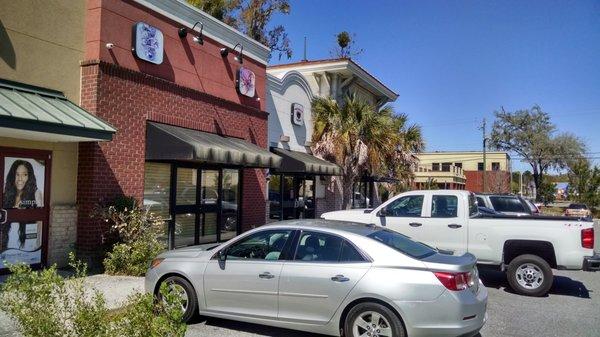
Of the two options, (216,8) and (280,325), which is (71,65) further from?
(216,8)

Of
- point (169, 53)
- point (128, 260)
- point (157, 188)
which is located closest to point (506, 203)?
point (157, 188)

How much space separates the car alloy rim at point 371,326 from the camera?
5.21 m

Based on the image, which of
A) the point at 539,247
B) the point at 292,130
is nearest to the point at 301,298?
the point at 539,247

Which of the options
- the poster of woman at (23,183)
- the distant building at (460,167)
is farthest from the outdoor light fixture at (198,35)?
the distant building at (460,167)

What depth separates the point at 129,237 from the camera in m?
9.41

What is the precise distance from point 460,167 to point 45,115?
7224 cm

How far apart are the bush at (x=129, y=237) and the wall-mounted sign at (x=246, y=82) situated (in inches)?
222

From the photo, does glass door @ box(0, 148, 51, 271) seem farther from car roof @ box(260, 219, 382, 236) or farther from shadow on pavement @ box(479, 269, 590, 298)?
shadow on pavement @ box(479, 269, 590, 298)

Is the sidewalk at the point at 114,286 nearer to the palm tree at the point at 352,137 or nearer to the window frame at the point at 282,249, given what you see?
the window frame at the point at 282,249

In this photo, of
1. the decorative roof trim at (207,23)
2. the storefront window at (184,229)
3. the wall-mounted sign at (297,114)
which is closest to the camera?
the decorative roof trim at (207,23)

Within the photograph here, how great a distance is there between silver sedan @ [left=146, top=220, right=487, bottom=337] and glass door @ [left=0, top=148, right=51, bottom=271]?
3.55 metres

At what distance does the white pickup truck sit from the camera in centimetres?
867

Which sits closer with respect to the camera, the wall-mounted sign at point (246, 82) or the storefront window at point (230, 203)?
the storefront window at point (230, 203)

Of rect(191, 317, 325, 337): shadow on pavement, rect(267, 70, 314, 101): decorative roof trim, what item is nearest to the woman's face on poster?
rect(191, 317, 325, 337): shadow on pavement
